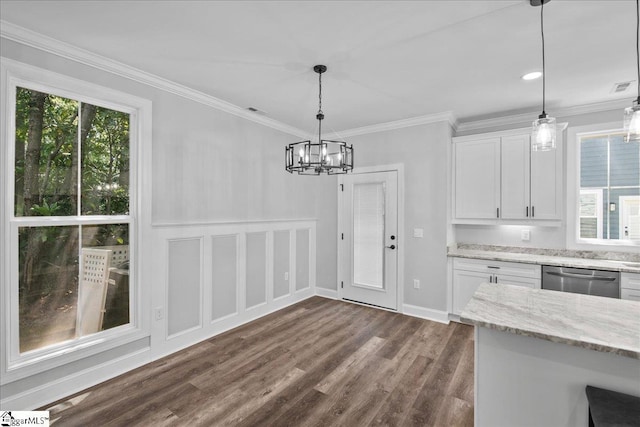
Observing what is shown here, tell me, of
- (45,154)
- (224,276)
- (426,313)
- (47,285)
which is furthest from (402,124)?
(47,285)

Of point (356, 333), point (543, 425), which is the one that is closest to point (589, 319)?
point (543, 425)

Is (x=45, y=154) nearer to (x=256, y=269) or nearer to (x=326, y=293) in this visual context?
(x=256, y=269)

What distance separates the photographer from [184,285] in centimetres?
312

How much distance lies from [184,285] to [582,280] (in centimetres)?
422

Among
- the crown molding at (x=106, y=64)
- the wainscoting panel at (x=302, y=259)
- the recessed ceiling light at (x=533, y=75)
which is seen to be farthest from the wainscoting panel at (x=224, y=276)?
the recessed ceiling light at (x=533, y=75)

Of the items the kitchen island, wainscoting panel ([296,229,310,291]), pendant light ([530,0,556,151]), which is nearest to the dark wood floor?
the kitchen island

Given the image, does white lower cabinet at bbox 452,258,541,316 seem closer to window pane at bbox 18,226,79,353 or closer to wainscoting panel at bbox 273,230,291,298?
wainscoting panel at bbox 273,230,291,298

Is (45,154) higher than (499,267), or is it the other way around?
(45,154)

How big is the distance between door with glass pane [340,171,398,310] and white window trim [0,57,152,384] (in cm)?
284

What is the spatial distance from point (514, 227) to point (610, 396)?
3106 millimetres

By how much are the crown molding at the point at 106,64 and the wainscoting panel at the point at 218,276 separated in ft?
4.58

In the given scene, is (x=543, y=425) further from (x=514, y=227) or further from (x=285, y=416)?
(x=514, y=227)

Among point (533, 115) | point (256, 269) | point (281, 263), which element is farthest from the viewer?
point (281, 263)

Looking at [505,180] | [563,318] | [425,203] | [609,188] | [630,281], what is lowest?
[630,281]
